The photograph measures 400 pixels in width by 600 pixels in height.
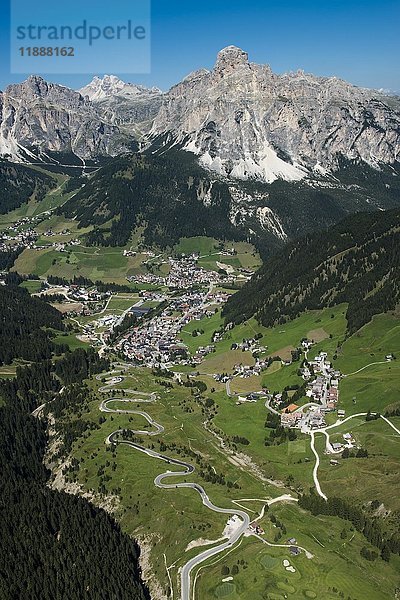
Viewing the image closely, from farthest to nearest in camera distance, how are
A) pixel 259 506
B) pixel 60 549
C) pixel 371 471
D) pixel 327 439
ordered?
1. pixel 327 439
2. pixel 371 471
3. pixel 259 506
4. pixel 60 549

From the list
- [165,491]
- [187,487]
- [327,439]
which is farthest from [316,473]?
[165,491]

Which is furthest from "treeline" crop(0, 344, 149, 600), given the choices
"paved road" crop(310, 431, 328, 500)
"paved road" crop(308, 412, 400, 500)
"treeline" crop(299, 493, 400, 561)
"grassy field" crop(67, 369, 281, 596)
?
"paved road" crop(308, 412, 400, 500)

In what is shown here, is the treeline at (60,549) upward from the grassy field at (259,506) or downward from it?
downward

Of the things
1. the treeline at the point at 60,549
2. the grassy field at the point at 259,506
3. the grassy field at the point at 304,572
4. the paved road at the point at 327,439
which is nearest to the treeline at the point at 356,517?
the grassy field at the point at 259,506

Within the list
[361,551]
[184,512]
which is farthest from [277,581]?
[184,512]

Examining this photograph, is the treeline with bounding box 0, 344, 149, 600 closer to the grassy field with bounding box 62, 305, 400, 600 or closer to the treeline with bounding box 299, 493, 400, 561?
the grassy field with bounding box 62, 305, 400, 600


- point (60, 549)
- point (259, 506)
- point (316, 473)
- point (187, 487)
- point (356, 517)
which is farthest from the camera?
point (316, 473)

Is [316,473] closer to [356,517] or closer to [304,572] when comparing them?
[356,517]

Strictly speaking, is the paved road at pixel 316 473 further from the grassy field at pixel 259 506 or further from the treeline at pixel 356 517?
the treeline at pixel 356 517

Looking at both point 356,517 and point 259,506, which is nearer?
point 356,517
